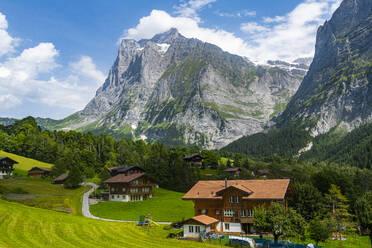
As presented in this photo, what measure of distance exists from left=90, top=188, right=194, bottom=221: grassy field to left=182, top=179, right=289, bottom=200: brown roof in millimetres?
8069

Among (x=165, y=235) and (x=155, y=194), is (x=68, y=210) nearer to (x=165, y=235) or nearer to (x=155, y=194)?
(x=165, y=235)

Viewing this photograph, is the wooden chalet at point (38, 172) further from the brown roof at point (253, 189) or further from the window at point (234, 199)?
the window at point (234, 199)

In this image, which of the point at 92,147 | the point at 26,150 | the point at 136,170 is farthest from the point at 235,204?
the point at 26,150

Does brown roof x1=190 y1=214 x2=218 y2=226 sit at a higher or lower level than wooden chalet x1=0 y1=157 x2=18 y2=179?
lower

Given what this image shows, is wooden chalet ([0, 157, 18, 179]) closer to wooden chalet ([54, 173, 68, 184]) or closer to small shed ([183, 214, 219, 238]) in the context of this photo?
wooden chalet ([54, 173, 68, 184])

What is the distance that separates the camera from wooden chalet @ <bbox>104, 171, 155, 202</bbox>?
321 feet

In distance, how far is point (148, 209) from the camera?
81312mm

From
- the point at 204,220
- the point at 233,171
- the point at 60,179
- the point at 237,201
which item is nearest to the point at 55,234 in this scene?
the point at 204,220

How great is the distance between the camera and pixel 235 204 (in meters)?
61.6

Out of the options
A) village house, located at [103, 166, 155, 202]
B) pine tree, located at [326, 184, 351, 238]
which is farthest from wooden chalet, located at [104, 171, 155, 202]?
pine tree, located at [326, 184, 351, 238]

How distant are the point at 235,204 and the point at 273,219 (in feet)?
56.9

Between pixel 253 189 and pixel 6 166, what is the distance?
108 metres

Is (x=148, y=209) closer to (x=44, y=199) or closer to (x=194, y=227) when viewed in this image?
(x=44, y=199)

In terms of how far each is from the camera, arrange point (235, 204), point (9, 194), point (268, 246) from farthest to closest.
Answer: point (9, 194), point (235, 204), point (268, 246)
